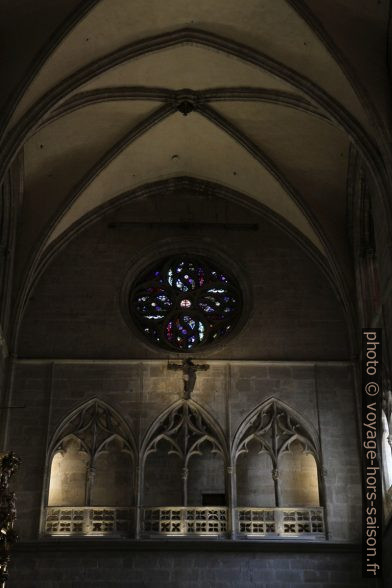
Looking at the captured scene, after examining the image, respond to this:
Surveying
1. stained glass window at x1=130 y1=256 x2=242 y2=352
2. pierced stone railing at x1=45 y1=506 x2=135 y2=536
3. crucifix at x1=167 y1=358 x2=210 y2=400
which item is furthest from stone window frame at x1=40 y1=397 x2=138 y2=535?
stained glass window at x1=130 y1=256 x2=242 y2=352

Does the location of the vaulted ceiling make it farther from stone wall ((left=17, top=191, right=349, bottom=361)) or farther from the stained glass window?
the stained glass window

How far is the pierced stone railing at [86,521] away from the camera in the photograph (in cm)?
1603

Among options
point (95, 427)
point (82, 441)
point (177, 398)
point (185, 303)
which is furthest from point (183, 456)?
point (185, 303)

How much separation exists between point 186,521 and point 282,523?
1.66 m

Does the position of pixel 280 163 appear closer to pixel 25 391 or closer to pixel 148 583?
pixel 25 391

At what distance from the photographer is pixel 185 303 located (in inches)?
742

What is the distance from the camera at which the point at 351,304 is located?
18.0m

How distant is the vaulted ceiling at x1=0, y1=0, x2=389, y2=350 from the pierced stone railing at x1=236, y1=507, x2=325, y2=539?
452 cm

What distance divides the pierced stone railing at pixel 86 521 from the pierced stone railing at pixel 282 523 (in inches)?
77.6

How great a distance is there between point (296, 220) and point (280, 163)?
1.27m

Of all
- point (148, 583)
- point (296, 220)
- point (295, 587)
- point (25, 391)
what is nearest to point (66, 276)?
point (25, 391)

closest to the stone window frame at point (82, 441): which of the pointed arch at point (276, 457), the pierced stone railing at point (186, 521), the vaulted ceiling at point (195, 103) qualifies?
the pierced stone railing at point (186, 521)

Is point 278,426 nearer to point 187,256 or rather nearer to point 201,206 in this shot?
point 187,256

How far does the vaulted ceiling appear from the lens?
14367 millimetres
